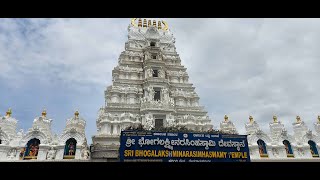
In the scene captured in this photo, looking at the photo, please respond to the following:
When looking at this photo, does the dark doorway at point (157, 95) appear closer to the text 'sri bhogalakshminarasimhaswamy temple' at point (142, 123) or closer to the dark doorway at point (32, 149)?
the text 'sri bhogalakshminarasimhaswamy temple' at point (142, 123)

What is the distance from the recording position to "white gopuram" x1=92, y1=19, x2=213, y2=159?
83.3 feet

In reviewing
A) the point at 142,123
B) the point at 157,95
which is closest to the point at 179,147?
the point at 142,123

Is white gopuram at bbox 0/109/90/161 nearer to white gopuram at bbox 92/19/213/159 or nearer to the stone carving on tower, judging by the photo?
white gopuram at bbox 92/19/213/159

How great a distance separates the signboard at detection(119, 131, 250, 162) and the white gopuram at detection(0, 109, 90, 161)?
8412 mm

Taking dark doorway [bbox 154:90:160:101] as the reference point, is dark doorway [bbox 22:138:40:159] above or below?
below

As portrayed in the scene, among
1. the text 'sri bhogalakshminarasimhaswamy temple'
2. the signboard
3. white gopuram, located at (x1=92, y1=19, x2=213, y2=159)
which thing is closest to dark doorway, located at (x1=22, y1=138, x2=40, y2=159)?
the text 'sri bhogalakshminarasimhaswamy temple'

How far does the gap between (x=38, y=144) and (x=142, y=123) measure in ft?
37.4

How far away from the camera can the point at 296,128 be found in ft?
95.5

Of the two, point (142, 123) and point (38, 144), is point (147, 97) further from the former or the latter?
point (38, 144)

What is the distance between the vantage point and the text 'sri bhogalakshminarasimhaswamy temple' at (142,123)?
22.0 m

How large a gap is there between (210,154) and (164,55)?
73.6 ft

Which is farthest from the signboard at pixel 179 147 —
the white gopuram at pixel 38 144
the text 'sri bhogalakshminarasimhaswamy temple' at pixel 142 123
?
the white gopuram at pixel 38 144

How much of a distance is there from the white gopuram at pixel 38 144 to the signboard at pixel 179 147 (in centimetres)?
841
